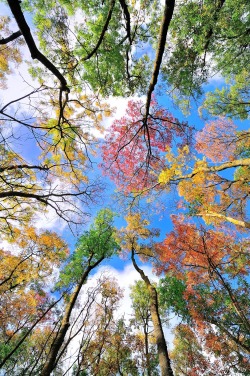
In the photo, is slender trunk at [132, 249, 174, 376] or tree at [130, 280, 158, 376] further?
tree at [130, 280, 158, 376]

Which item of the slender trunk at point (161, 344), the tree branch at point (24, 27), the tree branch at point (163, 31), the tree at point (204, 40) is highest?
the tree at point (204, 40)

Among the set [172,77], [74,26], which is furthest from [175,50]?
[74,26]

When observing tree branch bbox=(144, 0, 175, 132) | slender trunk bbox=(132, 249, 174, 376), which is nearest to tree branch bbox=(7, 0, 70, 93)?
tree branch bbox=(144, 0, 175, 132)

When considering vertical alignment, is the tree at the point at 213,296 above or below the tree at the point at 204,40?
below

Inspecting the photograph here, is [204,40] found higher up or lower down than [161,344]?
higher up

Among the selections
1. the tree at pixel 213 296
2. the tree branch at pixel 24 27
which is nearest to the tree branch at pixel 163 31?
the tree branch at pixel 24 27

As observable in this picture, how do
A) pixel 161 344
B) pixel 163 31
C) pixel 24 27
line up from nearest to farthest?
pixel 24 27
pixel 163 31
pixel 161 344

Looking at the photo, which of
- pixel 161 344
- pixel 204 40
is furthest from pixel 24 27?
pixel 161 344

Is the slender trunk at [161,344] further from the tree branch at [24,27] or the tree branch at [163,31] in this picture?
the tree branch at [24,27]

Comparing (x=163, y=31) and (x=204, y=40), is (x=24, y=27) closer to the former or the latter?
(x=163, y=31)

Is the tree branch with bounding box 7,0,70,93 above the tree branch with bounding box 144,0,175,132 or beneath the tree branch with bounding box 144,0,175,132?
above

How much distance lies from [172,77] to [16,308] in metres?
14.9

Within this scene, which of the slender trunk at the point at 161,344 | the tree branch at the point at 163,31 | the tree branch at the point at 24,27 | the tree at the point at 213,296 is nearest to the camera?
the tree branch at the point at 24,27

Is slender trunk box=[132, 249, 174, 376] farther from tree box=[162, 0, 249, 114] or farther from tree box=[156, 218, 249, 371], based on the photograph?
tree box=[162, 0, 249, 114]
